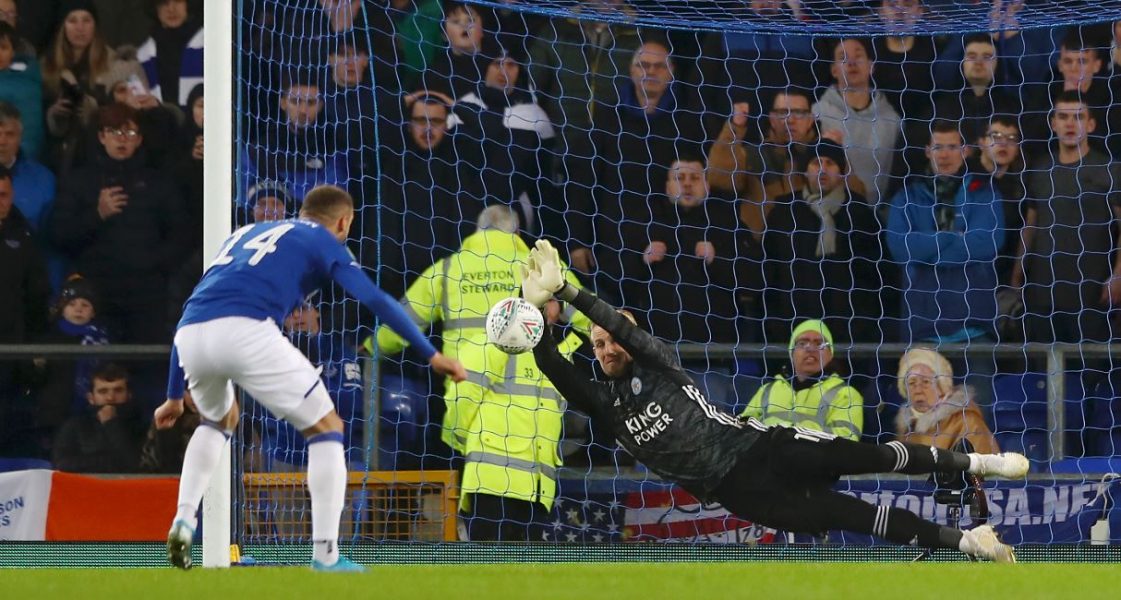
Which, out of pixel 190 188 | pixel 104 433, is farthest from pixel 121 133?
pixel 104 433

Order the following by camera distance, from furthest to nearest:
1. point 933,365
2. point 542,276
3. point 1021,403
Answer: point 1021,403
point 933,365
point 542,276

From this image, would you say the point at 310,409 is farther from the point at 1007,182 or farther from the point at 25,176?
the point at 1007,182

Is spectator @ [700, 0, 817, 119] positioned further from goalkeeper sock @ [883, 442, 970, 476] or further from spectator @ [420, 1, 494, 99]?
goalkeeper sock @ [883, 442, 970, 476]

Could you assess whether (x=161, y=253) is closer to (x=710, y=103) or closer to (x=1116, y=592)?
(x=710, y=103)

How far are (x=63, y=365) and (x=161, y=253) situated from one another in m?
0.88

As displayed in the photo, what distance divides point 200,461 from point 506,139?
3.87 metres

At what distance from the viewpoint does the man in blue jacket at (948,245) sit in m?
10.1

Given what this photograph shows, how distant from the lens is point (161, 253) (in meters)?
10.7

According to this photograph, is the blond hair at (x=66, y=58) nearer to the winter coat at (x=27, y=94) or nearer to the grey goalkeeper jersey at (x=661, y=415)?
the winter coat at (x=27, y=94)

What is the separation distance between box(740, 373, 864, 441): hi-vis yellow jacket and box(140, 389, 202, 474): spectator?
3.33 m

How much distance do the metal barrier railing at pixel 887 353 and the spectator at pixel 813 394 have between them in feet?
0.35

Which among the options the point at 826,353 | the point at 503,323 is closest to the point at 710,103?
the point at 826,353

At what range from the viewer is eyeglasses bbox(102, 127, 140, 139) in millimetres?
10781

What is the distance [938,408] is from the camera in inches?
385
